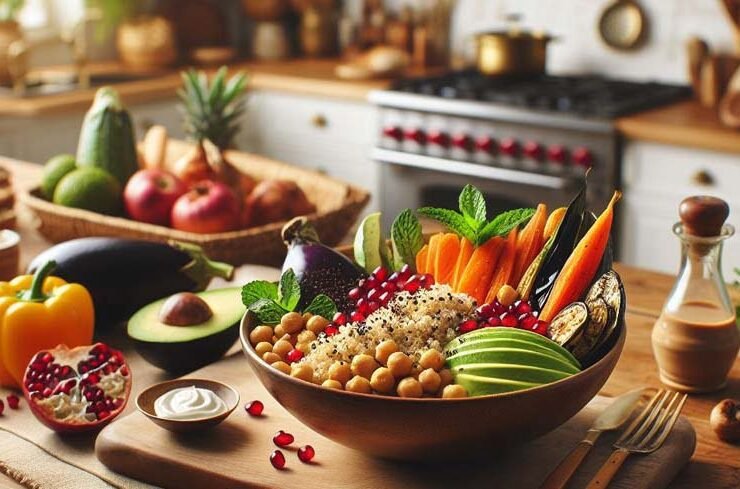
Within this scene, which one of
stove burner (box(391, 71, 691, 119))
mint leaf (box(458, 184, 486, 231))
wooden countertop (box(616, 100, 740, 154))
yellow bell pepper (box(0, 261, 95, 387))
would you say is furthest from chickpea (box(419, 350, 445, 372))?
stove burner (box(391, 71, 691, 119))

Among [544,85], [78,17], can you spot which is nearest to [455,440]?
[544,85]

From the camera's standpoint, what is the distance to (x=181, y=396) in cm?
115

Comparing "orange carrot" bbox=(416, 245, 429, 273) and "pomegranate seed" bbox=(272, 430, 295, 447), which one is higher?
"orange carrot" bbox=(416, 245, 429, 273)

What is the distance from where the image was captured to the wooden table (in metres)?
1.06

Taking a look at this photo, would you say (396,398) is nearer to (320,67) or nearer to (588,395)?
(588,395)

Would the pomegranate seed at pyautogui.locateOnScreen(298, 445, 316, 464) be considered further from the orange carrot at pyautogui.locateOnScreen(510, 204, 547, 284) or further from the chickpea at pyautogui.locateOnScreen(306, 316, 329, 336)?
the orange carrot at pyautogui.locateOnScreen(510, 204, 547, 284)

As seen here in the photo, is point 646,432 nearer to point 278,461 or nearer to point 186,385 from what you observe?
point 278,461

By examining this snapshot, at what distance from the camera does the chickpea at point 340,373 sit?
98 centimetres

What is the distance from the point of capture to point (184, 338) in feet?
4.20

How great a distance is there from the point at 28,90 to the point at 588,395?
305cm

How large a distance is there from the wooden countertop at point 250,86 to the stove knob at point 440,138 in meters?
0.36

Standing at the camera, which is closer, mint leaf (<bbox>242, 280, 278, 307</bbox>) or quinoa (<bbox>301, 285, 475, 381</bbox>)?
quinoa (<bbox>301, 285, 475, 381</bbox>)

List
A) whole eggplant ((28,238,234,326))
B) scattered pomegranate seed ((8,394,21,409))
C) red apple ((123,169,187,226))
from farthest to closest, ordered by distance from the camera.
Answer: red apple ((123,169,187,226))
whole eggplant ((28,238,234,326))
scattered pomegranate seed ((8,394,21,409))

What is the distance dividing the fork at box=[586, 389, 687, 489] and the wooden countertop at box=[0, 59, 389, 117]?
2490 millimetres
